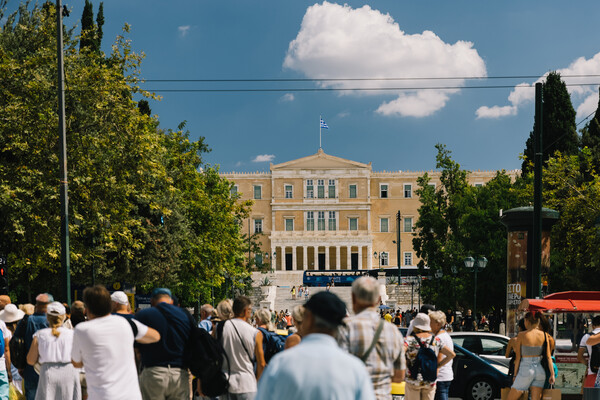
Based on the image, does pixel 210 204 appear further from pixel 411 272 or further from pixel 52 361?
pixel 411 272

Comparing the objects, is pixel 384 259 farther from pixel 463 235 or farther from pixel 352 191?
pixel 463 235

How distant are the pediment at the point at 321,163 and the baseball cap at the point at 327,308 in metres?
94.6

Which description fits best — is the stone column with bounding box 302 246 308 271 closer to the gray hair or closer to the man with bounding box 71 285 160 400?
the man with bounding box 71 285 160 400

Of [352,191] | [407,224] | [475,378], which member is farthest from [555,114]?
[352,191]

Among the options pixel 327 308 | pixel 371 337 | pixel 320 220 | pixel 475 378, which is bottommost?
pixel 475 378

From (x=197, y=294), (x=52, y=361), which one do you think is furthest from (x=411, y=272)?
(x=52, y=361)

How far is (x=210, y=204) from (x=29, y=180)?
54.5 ft

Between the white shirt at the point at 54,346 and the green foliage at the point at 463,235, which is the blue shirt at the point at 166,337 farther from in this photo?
the green foliage at the point at 463,235

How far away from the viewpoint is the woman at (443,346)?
8.30m

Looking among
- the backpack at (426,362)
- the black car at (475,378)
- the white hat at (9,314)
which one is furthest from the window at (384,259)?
the backpack at (426,362)

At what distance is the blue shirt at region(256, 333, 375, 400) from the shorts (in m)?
6.60

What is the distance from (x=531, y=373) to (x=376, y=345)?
4.61 meters

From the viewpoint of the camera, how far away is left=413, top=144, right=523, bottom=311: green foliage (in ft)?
116

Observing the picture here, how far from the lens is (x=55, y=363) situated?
735 centimetres
